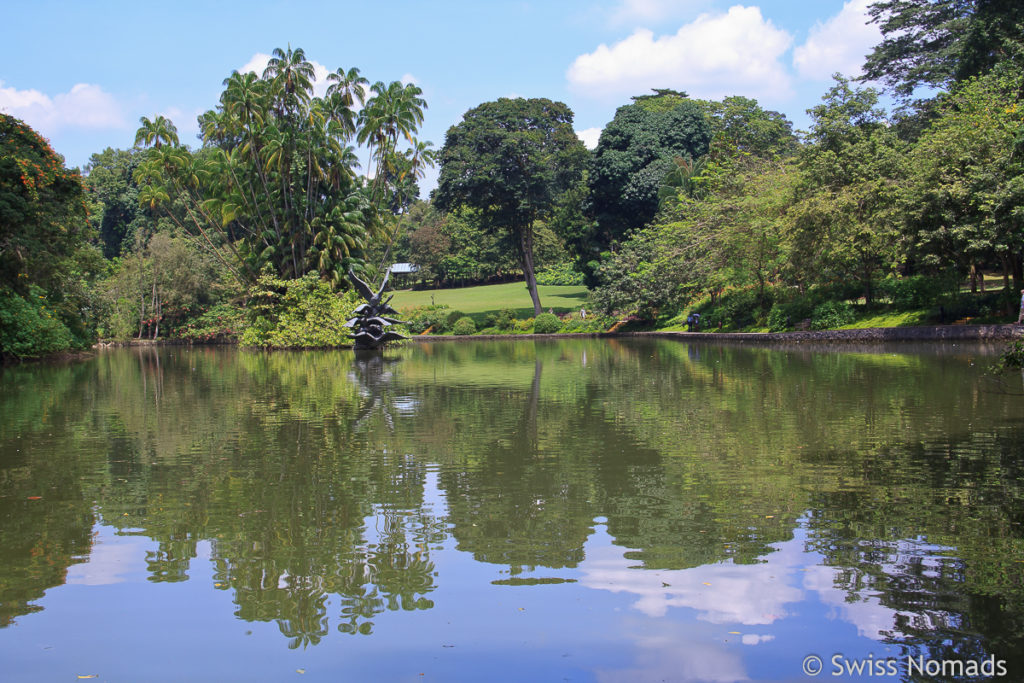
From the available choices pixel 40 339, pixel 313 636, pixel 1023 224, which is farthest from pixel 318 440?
pixel 40 339

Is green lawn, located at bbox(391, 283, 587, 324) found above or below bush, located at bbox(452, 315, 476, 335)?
above

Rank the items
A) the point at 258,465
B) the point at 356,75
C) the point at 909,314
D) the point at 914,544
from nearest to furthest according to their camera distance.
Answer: the point at 914,544
the point at 258,465
the point at 909,314
the point at 356,75

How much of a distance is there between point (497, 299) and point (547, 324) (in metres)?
19.0

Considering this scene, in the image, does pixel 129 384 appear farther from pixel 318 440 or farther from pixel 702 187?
pixel 702 187

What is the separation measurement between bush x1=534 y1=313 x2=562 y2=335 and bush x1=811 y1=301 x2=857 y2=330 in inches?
797

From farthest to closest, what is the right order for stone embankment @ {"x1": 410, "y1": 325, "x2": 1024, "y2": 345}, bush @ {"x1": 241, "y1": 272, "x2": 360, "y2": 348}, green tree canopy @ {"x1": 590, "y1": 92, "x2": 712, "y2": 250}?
green tree canopy @ {"x1": 590, "y1": 92, "x2": 712, "y2": 250}
bush @ {"x1": 241, "y1": 272, "x2": 360, "y2": 348}
stone embankment @ {"x1": 410, "y1": 325, "x2": 1024, "y2": 345}

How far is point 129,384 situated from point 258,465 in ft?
48.6

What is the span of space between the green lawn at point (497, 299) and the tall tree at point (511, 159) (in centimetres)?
850

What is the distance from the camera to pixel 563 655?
450 centimetres

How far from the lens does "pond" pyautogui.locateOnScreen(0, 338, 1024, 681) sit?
4.55m

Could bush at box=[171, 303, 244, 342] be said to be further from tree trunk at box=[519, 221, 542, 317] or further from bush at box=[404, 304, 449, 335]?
tree trunk at box=[519, 221, 542, 317]

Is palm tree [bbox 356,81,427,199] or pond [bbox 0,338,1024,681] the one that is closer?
pond [bbox 0,338,1024,681]

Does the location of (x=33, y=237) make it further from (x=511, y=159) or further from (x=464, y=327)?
(x=511, y=159)

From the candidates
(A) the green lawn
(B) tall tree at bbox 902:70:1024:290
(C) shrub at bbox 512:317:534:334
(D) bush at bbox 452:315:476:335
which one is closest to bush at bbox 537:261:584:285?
(A) the green lawn
